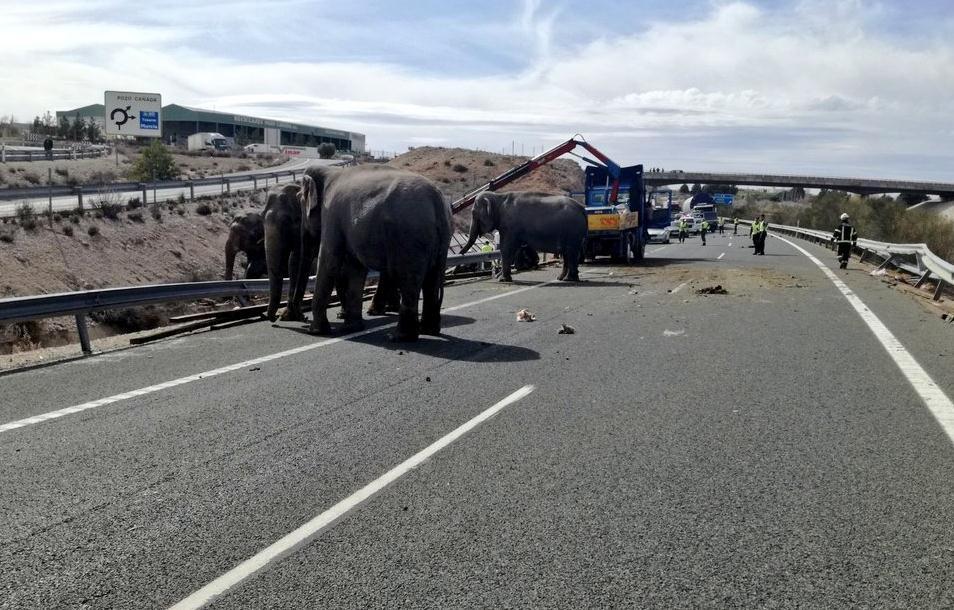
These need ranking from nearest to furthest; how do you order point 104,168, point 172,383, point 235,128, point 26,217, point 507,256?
point 172,383 → point 507,256 → point 26,217 → point 104,168 → point 235,128

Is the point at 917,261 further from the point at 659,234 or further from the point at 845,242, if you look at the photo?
the point at 659,234

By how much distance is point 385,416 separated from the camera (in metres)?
7.16

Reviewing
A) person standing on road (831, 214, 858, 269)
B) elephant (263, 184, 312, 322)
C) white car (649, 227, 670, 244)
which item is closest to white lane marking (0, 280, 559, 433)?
elephant (263, 184, 312, 322)

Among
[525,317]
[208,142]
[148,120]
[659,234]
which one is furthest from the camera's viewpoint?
[208,142]

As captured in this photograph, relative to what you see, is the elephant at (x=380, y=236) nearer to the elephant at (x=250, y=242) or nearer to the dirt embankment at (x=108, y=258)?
the dirt embankment at (x=108, y=258)

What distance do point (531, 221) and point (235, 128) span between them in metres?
109

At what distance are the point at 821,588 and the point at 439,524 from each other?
6.20 feet

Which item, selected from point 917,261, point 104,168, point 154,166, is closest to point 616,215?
point 917,261

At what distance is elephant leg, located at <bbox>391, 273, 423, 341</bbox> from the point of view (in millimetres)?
10922

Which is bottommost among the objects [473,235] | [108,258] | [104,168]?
[108,258]

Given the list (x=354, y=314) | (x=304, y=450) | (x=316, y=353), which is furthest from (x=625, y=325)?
(x=304, y=450)

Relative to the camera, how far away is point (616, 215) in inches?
1078

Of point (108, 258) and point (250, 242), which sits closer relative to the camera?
point (250, 242)

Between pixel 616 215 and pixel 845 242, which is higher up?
pixel 616 215
